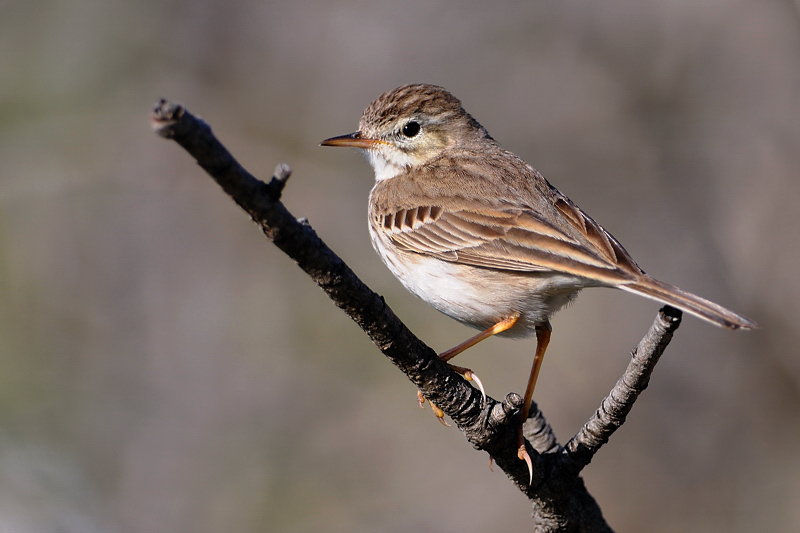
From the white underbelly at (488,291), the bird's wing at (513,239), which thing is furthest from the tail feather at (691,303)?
the white underbelly at (488,291)

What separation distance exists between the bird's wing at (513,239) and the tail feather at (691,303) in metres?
0.11

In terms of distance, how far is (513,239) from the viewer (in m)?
4.43

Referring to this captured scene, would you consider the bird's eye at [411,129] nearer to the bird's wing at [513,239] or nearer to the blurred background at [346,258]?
the bird's wing at [513,239]

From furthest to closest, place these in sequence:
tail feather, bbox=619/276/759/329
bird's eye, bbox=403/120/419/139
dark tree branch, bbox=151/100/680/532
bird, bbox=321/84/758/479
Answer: bird's eye, bbox=403/120/419/139
bird, bbox=321/84/758/479
tail feather, bbox=619/276/759/329
dark tree branch, bbox=151/100/680/532

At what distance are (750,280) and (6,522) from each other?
6.80 m

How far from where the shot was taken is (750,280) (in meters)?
7.32

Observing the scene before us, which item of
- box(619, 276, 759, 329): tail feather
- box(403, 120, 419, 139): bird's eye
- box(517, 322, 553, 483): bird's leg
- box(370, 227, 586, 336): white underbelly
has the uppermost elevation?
box(403, 120, 419, 139): bird's eye

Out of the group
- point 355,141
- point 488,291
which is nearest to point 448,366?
point 488,291

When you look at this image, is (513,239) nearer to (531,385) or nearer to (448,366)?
(531,385)

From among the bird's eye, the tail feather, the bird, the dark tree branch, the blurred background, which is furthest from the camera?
the blurred background

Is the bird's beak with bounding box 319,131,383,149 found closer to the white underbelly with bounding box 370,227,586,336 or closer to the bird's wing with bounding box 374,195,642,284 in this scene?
the bird's wing with bounding box 374,195,642,284

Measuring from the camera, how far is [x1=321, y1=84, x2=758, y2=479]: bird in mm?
4180

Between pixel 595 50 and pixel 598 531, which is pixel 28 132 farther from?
pixel 598 531

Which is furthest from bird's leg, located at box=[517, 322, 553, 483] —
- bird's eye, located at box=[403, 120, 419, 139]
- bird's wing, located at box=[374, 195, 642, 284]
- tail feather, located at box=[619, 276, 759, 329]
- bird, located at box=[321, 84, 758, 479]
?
bird's eye, located at box=[403, 120, 419, 139]
